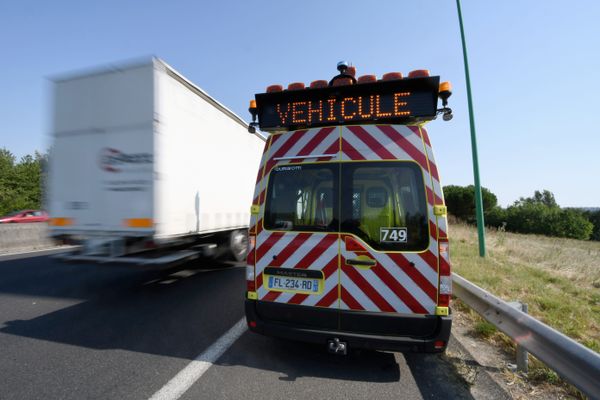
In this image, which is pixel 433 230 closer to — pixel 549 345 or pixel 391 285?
pixel 391 285

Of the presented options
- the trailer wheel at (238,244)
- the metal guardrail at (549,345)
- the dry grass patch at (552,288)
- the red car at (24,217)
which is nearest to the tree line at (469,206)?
the red car at (24,217)

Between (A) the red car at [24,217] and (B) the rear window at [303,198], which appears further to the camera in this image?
(A) the red car at [24,217]

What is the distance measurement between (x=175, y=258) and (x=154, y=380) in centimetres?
245

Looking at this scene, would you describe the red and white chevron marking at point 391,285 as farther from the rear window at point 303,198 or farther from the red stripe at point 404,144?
the red stripe at point 404,144

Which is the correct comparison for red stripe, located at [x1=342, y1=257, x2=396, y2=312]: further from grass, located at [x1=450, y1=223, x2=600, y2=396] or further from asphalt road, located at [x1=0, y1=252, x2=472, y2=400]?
grass, located at [x1=450, y1=223, x2=600, y2=396]

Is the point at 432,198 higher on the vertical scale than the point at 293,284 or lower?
higher

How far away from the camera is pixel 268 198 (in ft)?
10.7

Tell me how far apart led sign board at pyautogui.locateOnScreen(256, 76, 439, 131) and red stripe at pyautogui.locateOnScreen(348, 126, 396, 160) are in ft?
0.37

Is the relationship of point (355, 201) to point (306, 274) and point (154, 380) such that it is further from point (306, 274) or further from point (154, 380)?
point (154, 380)

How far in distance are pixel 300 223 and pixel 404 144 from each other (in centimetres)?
128

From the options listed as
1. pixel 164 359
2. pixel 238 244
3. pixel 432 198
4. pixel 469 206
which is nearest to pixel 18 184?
pixel 238 244

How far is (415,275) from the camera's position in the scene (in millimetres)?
2805

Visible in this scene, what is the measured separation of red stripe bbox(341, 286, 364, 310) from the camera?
9.55 feet

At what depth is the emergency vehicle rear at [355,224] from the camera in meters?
2.79
